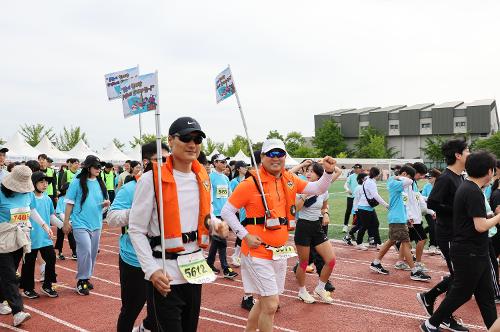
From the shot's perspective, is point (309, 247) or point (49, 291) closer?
point (309, 247)

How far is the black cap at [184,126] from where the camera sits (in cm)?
291

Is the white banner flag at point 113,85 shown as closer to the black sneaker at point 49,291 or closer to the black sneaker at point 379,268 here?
the black sneaker at point 49,291

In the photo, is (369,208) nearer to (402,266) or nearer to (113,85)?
(402,266)

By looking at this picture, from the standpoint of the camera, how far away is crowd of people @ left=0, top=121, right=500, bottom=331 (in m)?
2.84

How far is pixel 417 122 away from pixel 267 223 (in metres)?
75.4

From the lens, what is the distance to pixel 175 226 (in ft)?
9.21

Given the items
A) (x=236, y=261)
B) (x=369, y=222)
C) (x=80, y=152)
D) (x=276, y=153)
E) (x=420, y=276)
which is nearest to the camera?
(x=276, y=153)

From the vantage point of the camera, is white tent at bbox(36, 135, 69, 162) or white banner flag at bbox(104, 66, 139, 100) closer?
white banner flag at bbox(104, 66, 139, 100)

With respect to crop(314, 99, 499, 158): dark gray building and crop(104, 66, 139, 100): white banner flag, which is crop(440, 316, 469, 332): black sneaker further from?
crop(314, 99, 499, 158): dark gray building

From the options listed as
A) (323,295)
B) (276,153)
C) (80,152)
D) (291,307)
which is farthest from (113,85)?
(80,152)

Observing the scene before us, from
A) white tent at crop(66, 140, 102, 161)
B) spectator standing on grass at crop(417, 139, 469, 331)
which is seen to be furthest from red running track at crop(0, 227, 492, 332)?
white tent at crop(66, 140, 102, 161)

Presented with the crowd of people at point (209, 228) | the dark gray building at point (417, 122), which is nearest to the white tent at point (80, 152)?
the crowd of people at point (209, 228)

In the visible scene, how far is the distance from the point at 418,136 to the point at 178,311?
77.5 m

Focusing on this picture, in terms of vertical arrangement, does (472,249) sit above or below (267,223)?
below
